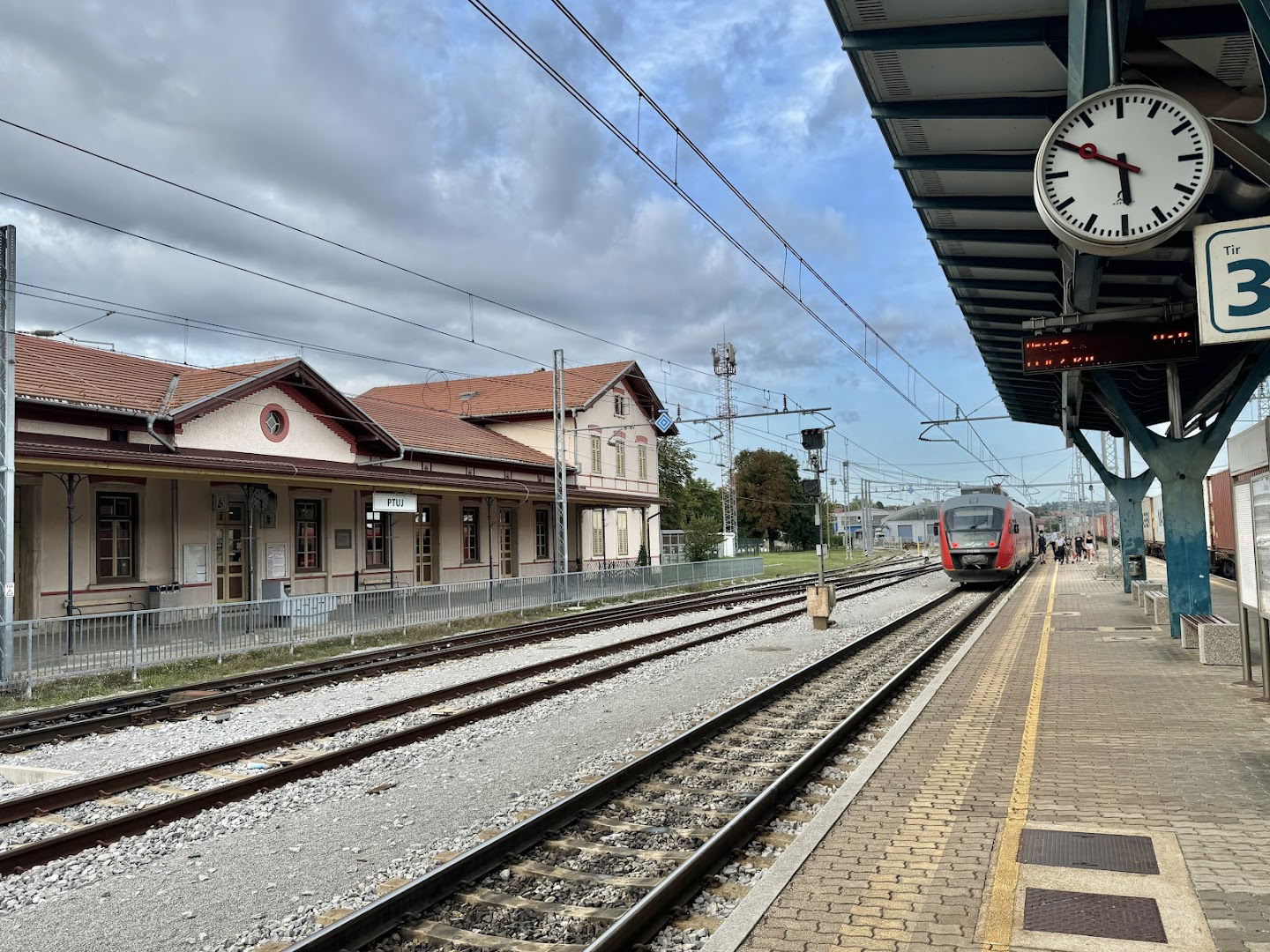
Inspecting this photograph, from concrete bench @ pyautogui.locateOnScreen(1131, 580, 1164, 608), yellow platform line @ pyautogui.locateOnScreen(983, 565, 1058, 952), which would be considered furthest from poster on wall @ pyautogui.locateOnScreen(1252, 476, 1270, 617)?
concrete bench @ pyautogui.locateOnScreen(1131, 580, 1164, 608)

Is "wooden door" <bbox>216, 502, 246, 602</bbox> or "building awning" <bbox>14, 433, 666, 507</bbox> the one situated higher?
"building awning" <bbox>14, 433, 666, 507</bbox>

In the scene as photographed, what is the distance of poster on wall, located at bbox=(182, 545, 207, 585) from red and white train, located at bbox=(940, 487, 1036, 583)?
69.3 feet

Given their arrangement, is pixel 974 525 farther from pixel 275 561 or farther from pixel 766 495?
pixel 766 495

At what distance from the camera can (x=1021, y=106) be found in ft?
26.4

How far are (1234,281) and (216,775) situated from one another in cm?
839

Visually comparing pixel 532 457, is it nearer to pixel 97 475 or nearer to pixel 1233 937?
pixel 97 475

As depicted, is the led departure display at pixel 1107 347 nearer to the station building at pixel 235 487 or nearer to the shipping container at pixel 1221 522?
the station building at pixel 235 487

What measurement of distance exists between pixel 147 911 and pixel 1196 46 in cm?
933

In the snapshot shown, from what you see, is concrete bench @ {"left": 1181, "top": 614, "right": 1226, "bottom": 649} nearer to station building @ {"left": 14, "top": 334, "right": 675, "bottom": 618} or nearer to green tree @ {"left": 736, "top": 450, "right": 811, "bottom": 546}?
station building @ {"left": 14, "top": 334, "right": 675, "bottom": 618}

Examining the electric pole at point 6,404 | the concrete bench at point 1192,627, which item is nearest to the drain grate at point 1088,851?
the concrete bench at point 1192,627

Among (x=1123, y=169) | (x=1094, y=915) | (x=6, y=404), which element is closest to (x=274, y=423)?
(x=6, y=404)

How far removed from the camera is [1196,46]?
7078mm

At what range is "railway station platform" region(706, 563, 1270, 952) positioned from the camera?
411 cm

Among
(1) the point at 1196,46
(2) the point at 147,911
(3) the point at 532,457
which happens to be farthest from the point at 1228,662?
(3) the point at 532,457
